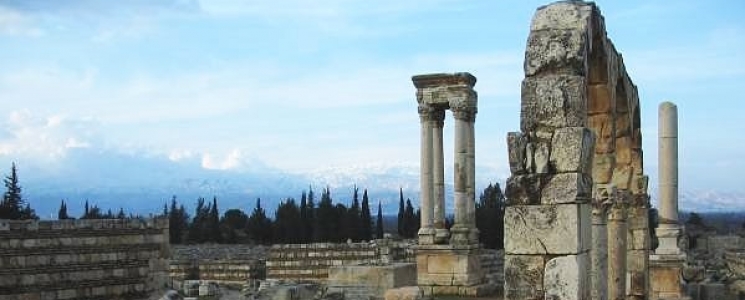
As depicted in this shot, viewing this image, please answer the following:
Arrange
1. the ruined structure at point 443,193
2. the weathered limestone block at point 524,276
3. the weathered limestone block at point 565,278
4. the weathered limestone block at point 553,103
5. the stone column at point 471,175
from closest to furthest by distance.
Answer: the weathered limestone block at point 565,278 → the weathered limestone block at point 524,276 → the weathered limestone block at point 553,103 → the ruined structure at point 443,193 → the stone column at point 471,175

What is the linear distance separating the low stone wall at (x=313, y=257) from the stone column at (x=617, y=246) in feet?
71.5

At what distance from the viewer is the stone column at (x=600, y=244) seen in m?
12.0

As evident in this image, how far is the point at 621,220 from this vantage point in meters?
15.1

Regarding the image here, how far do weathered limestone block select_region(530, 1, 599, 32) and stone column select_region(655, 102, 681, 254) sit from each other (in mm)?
11651

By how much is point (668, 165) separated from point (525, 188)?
12.9 metres

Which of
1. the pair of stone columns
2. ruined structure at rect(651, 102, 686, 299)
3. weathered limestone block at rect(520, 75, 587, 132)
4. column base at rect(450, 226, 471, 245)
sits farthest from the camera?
the pair of stone columns

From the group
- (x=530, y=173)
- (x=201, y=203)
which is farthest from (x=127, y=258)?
(x=201, y=203)

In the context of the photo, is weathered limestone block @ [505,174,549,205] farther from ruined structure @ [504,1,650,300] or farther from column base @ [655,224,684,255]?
column base @ [655,224,684,255]

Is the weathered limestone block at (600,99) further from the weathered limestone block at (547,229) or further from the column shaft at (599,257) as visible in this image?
the weathered limestone block at (547,229)

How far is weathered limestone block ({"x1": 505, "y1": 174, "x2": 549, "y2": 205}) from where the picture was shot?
9.98 m

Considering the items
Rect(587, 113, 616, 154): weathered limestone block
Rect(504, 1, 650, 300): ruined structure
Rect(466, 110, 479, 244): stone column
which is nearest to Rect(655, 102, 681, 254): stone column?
Rect(466, 110, 479, 244): stone column

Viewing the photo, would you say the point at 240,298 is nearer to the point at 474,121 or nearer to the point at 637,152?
the point at 474,121

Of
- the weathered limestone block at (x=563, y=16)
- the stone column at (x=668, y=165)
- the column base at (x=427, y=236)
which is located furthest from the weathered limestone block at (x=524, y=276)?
the column base at (x=427, y=236)

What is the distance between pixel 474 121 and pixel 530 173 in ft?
45.0
